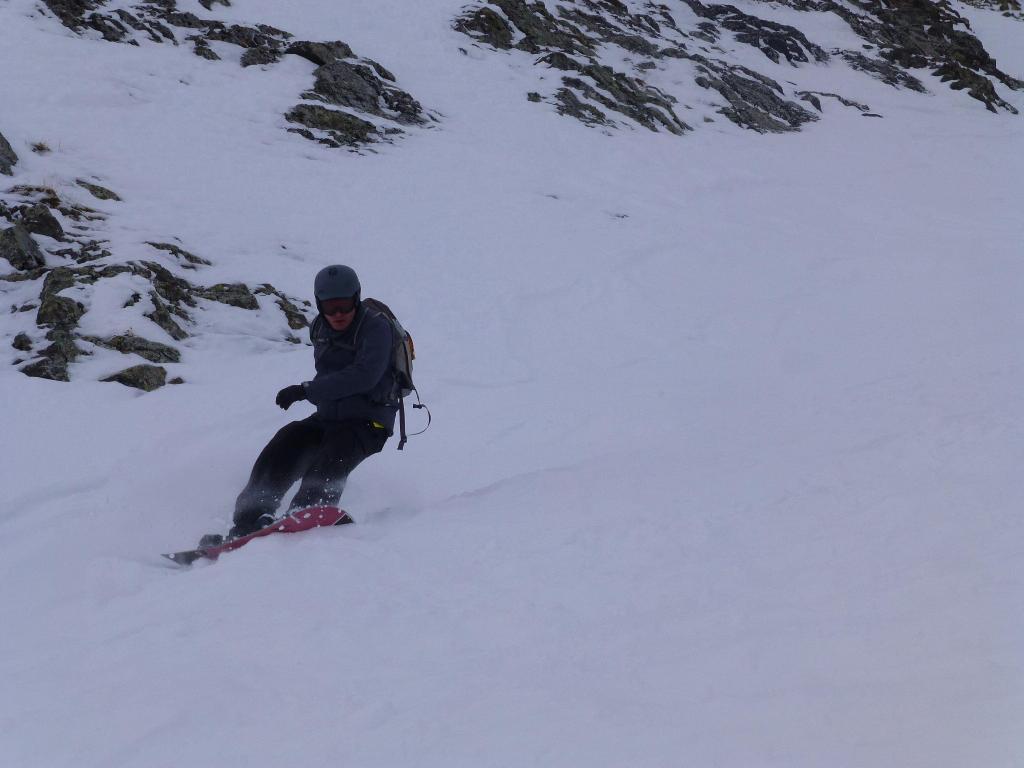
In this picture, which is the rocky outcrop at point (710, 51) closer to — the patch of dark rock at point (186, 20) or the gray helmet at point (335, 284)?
the patch of dark rock at point (186, 20)

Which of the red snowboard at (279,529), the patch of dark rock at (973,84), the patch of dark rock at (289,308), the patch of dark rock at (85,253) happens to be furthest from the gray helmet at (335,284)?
the patch of dark rock at (973,84)

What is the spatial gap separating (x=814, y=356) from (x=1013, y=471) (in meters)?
4.94

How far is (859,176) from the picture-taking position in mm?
20297

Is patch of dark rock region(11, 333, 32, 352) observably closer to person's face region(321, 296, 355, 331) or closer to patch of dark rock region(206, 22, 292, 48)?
person's face region(321, 296, 355, 331)

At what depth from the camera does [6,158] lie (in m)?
9.83

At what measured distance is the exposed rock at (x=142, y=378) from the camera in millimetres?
7199

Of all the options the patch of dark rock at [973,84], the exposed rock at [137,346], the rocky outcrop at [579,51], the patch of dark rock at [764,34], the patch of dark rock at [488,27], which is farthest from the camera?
the patch of dark rock at [764,34]

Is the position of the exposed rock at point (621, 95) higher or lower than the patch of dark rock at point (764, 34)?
lower

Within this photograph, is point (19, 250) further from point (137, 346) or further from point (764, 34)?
point (764, 34)

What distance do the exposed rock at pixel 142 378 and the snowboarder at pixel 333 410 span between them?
94.4 inches

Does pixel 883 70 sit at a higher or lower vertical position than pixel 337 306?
higher

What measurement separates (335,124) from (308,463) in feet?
38.0

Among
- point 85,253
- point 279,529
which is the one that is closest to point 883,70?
point 85,253

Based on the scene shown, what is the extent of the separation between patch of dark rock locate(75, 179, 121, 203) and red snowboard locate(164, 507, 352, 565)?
712 centimetres
